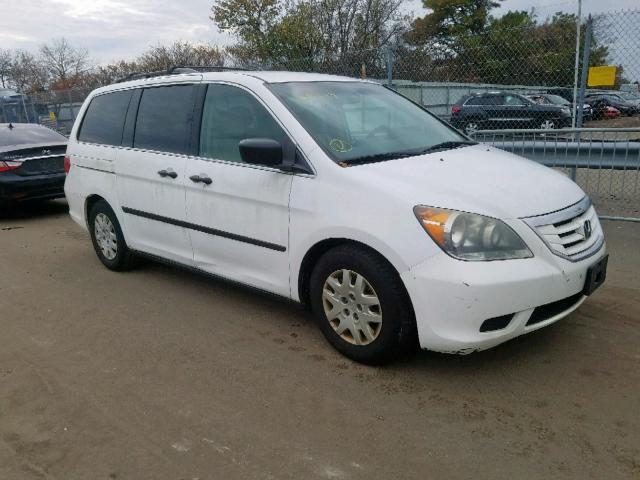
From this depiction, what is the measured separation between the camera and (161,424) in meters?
2.85

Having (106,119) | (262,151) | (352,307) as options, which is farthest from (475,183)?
(106,119)

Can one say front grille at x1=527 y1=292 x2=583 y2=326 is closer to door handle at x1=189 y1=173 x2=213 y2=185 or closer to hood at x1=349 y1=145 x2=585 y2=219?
hood at x1=349 y1=145 x2=585 y2=219

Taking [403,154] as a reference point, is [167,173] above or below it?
below

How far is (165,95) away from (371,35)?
24.0 metres

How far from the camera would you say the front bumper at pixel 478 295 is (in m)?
2.85

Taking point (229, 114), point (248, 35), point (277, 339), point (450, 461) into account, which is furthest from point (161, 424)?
point (248, 35)

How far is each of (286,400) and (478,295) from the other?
1.15 m

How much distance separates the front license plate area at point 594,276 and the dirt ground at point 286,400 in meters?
0.44

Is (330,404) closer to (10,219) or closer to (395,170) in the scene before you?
(395,170)

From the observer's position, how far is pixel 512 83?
62.7 ft

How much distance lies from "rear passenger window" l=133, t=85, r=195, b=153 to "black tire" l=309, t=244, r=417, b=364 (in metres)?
1.61

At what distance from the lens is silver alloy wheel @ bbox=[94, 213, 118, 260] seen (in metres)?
5.30

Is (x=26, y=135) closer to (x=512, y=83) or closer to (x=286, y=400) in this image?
(x=286, y=400)

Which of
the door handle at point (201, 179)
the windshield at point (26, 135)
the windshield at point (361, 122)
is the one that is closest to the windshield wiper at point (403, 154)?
the windshield at point (361, 122)
